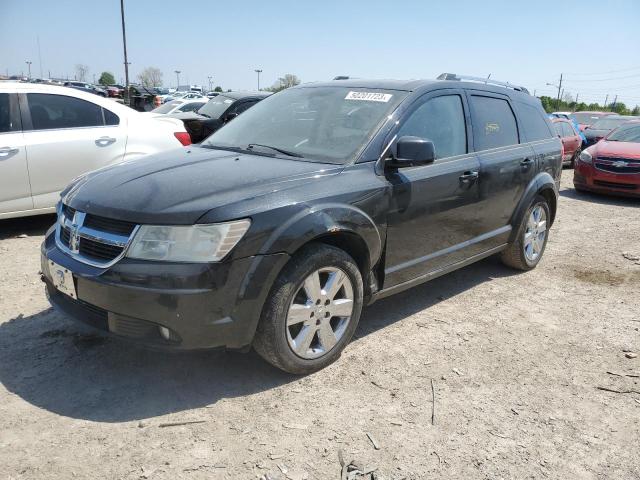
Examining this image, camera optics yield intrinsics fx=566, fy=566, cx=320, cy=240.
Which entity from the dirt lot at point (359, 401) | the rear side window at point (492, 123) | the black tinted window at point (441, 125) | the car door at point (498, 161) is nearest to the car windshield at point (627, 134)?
the car door at point (498, 161)

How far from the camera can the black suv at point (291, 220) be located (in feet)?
9.36

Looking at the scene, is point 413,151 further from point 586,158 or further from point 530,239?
point 586,158

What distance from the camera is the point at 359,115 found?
3885 mm

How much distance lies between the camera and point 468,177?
4.32 metres

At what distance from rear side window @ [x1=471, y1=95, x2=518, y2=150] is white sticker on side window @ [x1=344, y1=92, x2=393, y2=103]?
98 cm

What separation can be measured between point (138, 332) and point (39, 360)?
984 millimetres

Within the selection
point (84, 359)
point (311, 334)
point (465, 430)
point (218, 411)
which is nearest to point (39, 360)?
point (84, 359)

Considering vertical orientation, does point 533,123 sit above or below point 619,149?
above

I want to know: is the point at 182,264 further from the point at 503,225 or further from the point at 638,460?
the point at 503,225

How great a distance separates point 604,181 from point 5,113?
9.67 m

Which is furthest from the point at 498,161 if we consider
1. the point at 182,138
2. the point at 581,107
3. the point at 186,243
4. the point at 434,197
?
the point at 581,107

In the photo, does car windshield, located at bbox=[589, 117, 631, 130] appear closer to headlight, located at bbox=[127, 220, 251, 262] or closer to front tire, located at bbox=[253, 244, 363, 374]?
front tire, located at bbox=[253, 244, 363, 374]

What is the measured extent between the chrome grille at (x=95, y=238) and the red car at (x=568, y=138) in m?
13.4

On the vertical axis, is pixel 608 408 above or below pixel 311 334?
below
